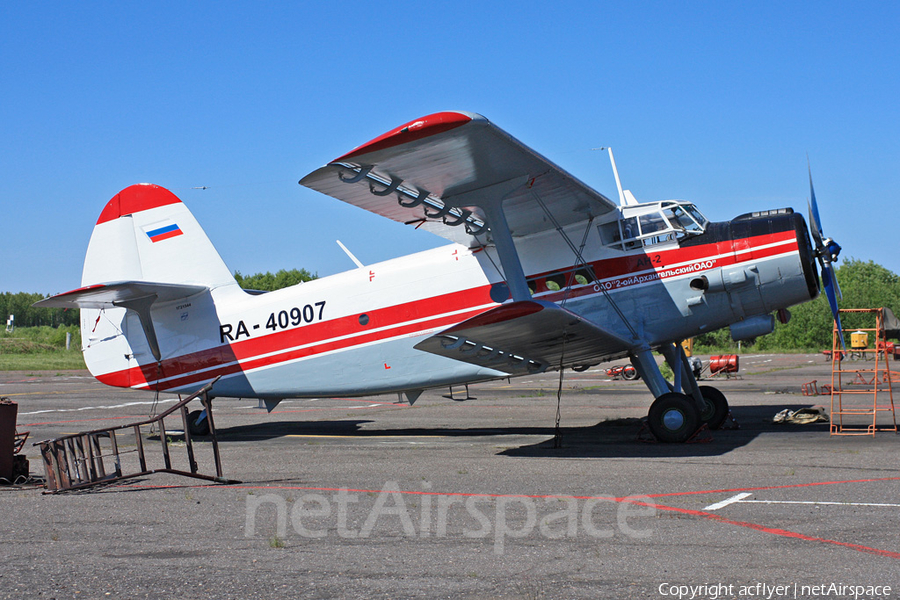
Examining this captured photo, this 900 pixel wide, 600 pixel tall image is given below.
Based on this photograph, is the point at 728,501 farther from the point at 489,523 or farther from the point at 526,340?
the point at 526,340

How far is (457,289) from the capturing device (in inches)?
510

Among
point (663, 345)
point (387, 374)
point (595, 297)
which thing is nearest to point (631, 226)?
point (595, 297)

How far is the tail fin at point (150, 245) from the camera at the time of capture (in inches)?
603

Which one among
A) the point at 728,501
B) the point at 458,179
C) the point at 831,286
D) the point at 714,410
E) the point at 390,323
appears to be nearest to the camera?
the point at 728,501

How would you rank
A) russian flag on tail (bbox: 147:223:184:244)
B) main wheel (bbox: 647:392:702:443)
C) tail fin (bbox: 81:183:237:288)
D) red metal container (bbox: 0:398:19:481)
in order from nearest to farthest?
1. red metal container (bbox: 0:398:19:481)
2. main wheel (bbox: 647:392:702:443)
3. tail fin (bbox: 81:183:237:288)
4. russian flag on tail (bbox: 147:223:184:244)

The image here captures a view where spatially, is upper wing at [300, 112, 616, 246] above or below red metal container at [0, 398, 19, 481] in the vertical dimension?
above

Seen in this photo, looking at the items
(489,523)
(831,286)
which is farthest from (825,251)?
(489,523)

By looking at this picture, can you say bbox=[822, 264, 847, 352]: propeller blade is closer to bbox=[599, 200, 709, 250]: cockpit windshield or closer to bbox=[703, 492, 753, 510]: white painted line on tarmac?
bbox=[599, 200, 709, 250]: cockpit windshield

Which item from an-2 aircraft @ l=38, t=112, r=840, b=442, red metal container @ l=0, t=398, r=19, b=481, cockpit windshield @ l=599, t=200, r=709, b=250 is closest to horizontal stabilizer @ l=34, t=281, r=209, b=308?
an-2 aircraft @ l=38, t=112, r=840, b=442

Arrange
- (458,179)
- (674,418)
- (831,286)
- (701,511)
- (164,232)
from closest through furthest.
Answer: (701,511) → (458,179) → (674,418) → (831,286) → (164,232)

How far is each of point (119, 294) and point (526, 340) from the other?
805 cm

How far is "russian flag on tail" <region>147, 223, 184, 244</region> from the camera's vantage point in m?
15.4

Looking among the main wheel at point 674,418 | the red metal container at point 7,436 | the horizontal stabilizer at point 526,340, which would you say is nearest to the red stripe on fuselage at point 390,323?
the horizontal stabilizer at point 526,340

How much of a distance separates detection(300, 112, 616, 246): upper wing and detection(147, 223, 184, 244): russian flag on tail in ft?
16.6
